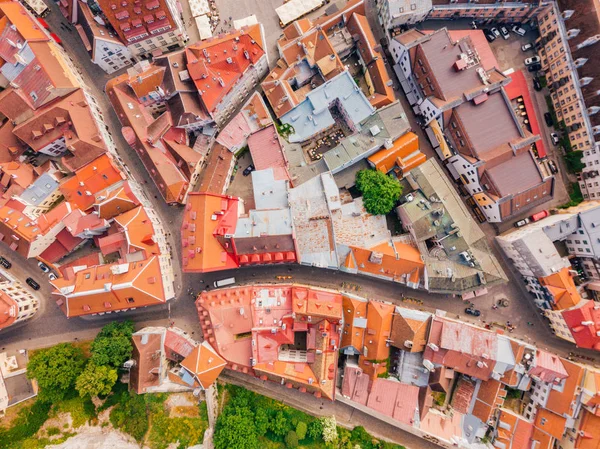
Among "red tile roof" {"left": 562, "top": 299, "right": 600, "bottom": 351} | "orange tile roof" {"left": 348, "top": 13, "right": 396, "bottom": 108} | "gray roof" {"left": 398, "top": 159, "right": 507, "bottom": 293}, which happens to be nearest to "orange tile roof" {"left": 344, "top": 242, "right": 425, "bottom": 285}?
"gray roof" {"left": 398, "top": 159, "right": 507, "bottom": 293}

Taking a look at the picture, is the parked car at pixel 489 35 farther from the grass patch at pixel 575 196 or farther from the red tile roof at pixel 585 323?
the red tile roof at pixel 585 323

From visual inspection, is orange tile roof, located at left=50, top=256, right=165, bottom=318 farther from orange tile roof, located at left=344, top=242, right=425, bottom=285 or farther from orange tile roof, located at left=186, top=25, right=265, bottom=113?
orange tile roof, located at left=344, top=242, right=425, bottom=285

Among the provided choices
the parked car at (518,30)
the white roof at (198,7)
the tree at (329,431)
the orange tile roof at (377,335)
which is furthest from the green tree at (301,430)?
the parked car at (518,30)

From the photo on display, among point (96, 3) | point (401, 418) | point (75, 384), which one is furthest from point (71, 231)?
point (401, 418)

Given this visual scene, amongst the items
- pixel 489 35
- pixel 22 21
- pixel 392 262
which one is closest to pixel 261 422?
pixel 392 262

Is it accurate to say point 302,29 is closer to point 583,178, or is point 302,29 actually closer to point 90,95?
point 90,95

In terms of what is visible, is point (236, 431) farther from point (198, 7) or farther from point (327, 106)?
point (198, 7)
